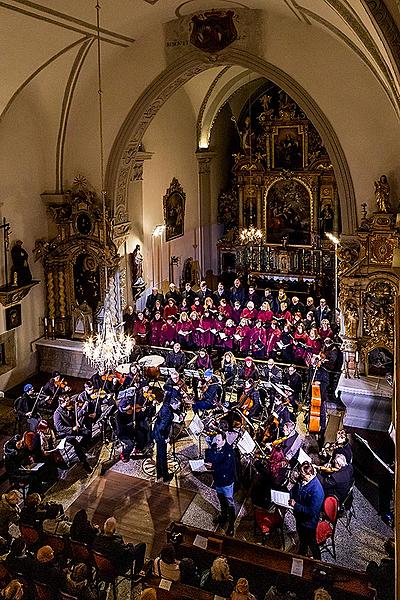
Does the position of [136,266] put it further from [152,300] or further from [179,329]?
[179,329]

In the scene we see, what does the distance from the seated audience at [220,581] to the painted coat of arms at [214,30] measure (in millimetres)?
10654

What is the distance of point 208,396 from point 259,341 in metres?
3.28

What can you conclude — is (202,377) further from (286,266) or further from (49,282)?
(286,266)

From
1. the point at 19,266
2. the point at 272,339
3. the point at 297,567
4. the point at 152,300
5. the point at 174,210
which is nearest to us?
the point at 297,567

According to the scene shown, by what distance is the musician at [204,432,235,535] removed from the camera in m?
9.37

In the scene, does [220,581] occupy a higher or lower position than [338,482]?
lower

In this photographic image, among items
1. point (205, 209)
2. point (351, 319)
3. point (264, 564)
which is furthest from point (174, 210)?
point (264, 564)

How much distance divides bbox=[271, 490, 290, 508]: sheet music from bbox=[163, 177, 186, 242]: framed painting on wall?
39.4 feet

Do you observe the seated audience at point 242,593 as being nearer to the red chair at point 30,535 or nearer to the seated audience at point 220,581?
the seated audience at point 220,581

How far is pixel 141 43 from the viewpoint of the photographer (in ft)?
47.3

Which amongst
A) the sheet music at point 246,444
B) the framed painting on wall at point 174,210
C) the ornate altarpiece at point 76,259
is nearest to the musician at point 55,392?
the sheet music at point 246,444

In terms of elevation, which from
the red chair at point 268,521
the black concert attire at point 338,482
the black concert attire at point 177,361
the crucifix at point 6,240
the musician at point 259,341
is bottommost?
the red chair at point 268,521

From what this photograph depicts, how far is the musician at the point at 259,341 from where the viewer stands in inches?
588

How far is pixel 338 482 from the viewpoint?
895 cm
